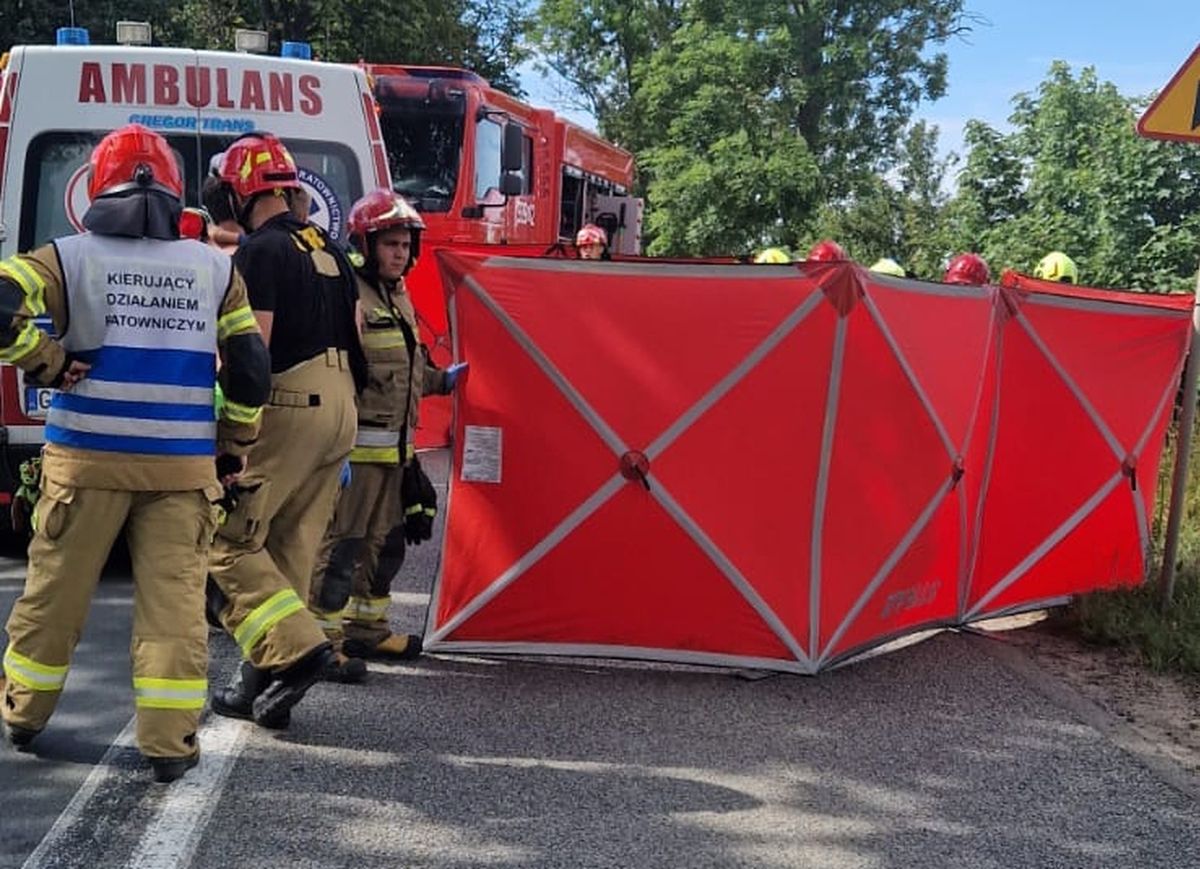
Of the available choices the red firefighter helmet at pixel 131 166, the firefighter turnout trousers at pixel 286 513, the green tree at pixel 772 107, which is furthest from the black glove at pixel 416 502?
the green tree at pixel 772 107

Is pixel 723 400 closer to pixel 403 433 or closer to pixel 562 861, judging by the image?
pixel 403 433

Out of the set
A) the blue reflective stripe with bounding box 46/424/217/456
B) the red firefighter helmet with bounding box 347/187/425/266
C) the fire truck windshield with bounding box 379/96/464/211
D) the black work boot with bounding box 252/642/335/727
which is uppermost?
the fire truck windshield with bounding box 379/96/464/211

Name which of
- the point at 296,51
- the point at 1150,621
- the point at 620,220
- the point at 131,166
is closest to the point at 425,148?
the point at 296,51

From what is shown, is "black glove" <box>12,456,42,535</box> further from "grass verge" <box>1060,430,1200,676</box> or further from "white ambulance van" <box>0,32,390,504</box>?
"grass verge" <box>1060,430,1200,676</box>

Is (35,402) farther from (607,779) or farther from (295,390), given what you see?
(607,779)

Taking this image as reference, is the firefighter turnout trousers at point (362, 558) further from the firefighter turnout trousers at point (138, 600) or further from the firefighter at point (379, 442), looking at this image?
the firefighter turnout trousers at point (138, 600)

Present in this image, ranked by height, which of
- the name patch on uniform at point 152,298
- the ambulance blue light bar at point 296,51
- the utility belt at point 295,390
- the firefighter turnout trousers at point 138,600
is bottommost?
the firefighter turnout trousers at point 138,600

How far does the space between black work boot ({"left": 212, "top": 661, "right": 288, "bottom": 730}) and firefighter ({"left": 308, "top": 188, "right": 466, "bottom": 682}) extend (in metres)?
0.42

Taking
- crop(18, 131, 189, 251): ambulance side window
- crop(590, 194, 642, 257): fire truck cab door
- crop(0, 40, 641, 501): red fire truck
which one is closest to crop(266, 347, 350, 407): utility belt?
crop(0, 40, 641, 501): red fire truck

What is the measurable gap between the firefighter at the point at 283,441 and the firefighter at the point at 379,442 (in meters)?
0.33

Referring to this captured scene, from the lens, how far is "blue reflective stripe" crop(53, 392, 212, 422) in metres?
3.70

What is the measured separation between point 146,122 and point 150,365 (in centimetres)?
348

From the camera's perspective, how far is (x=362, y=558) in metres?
5.11

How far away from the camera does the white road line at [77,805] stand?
10.8 ft
